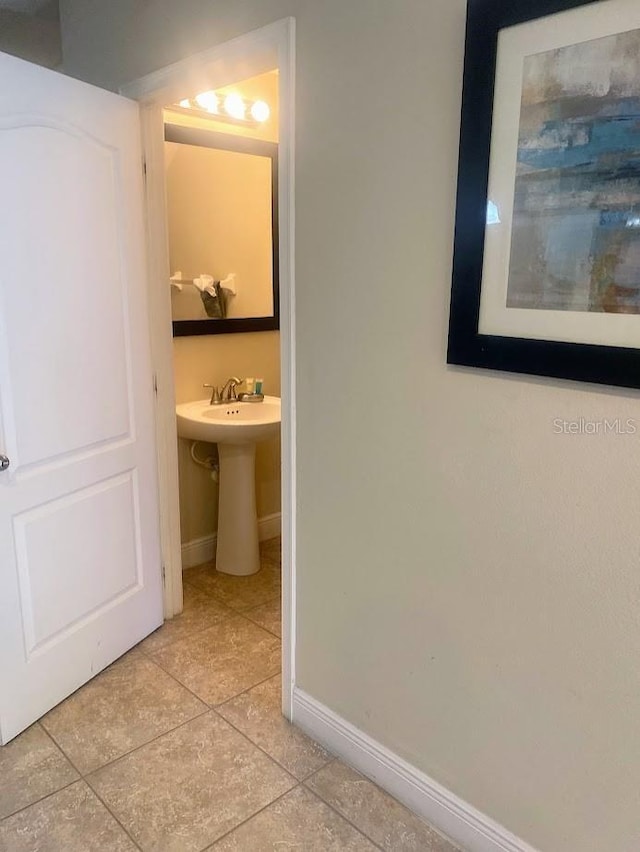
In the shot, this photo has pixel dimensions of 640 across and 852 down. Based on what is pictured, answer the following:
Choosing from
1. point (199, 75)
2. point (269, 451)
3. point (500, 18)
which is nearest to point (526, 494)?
point (500, 18)

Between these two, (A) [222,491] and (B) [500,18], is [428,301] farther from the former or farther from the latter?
(A) [222,491]

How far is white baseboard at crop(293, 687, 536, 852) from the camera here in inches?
61.1

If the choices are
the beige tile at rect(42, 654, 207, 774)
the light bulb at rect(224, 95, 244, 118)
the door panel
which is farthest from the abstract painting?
the light bulb at rect(224, 95, 244, 118)

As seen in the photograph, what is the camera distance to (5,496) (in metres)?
1.83

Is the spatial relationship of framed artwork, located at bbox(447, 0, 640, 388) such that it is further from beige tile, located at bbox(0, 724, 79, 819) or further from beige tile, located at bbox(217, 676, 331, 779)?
beige tile, located at bbox(0, 724, 79, 819)

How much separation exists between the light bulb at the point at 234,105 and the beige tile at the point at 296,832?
2756mm

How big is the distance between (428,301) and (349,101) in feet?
1.79

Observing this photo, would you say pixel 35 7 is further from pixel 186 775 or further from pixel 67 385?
pixel 186 775

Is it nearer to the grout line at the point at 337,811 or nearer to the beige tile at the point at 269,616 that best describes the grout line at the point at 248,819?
the grout line at the point at 337,811

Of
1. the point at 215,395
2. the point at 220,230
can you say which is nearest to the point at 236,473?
the point at 215,395

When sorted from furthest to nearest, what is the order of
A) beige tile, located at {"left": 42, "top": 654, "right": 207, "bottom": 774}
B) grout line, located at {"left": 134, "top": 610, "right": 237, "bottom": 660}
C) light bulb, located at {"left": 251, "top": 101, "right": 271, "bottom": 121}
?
light bulb, located at {"left": 251, "top": 101, "right": 271, "bottom": 121} < grout line, located at {"left": 134, "top": 610, "right": 237, "bottom": 660} < beige tile, located at {"left": 42, "top": 654, "right": 207, "bottom": 774}

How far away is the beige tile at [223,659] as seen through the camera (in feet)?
7.29

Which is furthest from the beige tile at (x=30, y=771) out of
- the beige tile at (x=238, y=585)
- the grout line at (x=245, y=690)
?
the beige tile at (x=238, y=585)

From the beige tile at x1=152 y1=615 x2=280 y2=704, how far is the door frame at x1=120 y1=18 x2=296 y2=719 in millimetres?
233
